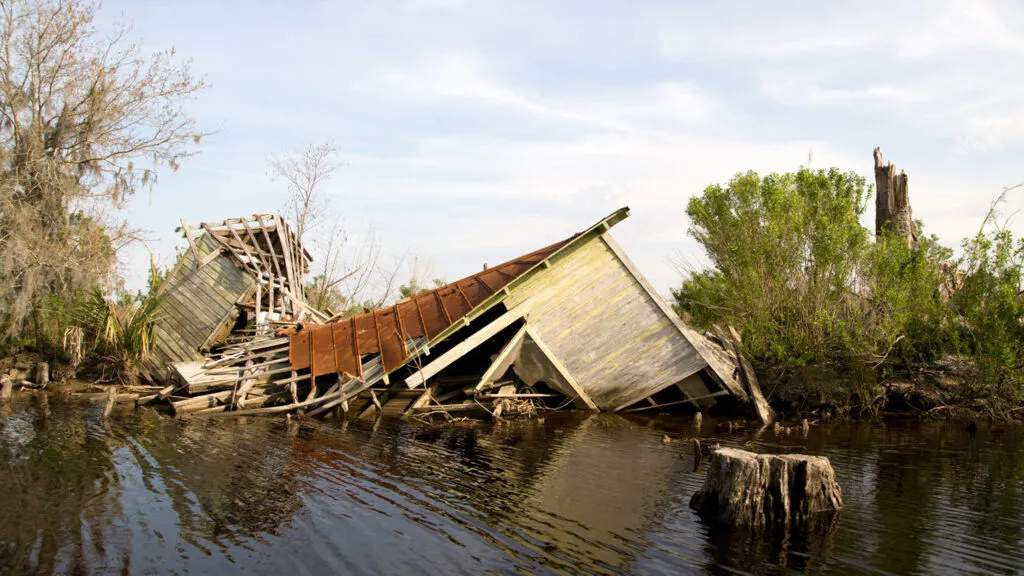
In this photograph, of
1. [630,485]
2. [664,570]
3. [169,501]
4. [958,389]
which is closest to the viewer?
[664,570]

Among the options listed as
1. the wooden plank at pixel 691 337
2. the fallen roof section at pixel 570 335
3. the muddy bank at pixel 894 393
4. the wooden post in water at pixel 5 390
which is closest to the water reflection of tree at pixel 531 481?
the fallen roof section at pixel 570 335

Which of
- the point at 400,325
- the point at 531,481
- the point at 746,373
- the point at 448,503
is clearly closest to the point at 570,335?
the point at 400,325

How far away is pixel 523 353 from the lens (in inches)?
667

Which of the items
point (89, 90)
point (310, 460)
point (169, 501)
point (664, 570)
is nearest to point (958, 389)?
point (664, 570)

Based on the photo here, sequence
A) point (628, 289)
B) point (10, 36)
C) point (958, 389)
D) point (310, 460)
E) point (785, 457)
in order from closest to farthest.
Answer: point (785, 457)
point (310, 460)
point (628, 289)
point (958, 389)
point (10, 36)

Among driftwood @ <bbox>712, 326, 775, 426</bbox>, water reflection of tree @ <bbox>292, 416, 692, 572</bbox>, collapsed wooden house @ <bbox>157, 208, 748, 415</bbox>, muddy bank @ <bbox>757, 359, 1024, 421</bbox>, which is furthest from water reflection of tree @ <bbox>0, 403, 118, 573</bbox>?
muddy bank @ <bbox>757, 359, 1024, 421</bbox>

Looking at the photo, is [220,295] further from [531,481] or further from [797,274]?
[797,274]

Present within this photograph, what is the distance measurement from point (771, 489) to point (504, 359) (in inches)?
362

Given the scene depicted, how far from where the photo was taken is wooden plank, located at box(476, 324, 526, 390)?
16594 mm

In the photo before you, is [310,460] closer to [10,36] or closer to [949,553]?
[949,553]

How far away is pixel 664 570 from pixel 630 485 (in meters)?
3.47

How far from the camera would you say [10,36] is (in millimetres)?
22547

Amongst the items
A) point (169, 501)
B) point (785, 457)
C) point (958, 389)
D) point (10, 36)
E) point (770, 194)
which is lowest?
point (169, 501)

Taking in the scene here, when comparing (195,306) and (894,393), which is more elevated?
(195,306)
